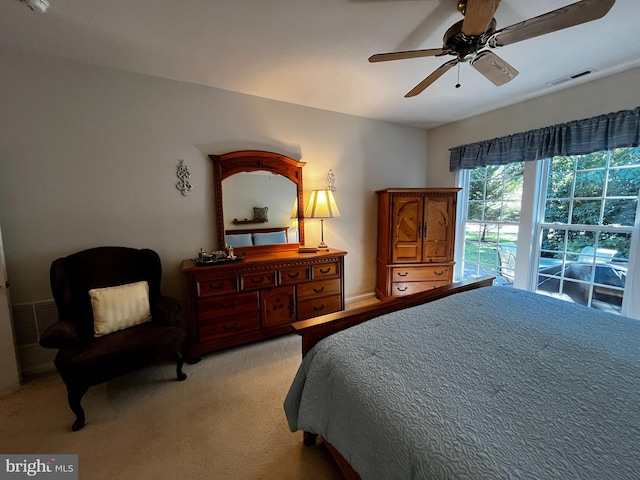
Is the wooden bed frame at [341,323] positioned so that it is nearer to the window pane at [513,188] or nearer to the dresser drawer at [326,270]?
the dresser drawer at [326,270]

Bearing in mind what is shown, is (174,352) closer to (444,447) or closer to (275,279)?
(275,279)

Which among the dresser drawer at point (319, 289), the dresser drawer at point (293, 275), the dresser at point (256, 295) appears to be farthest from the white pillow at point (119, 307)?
the dresser drawer at point (319, 289)

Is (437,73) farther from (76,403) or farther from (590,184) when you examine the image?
(76,403)

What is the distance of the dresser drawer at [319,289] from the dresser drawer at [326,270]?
0.06 metres

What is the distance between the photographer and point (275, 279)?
254cm

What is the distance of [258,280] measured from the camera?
2.46m

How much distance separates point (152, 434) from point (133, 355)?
1.62ft

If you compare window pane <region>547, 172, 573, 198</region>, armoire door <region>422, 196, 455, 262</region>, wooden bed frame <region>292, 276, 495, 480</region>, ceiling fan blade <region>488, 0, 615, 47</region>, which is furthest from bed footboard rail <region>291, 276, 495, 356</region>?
window pane <region>547, 172, 573, 198</region>

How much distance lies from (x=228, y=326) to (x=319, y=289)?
970 millimetres

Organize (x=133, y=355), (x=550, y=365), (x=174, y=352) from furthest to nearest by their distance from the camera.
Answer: (x=174, y=352) → (x=133, y=355) → (x=550, y=365)

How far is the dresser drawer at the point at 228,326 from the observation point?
228 cm

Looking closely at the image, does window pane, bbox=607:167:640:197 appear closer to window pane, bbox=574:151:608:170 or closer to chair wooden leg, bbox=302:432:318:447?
window pane, bbox=574:151:608:170

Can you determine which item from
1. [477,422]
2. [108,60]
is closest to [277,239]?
[108,60]

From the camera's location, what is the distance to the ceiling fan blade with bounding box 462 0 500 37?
1098 mm
